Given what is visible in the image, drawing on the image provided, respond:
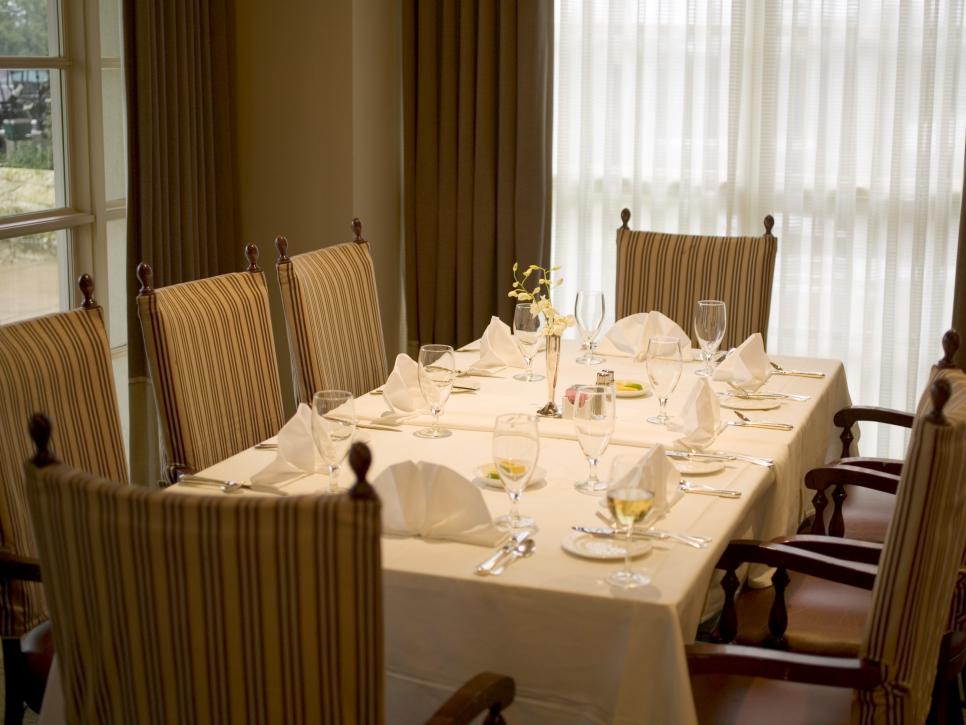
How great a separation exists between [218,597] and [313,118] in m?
3.12

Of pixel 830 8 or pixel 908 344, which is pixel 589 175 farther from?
pixel 908 344

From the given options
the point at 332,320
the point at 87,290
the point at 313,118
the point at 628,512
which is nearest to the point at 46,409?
the point at 87,290

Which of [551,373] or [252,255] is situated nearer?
[551,373]

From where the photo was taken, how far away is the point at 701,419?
2367 millimetres

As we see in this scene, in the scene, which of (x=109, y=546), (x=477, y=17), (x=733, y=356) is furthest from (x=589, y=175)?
(x=109, y=546)

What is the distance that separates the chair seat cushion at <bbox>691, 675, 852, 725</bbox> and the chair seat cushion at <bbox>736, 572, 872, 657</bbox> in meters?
0.20

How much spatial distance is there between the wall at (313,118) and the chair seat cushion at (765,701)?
2.70 meters

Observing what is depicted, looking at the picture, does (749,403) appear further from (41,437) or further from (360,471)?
(41,437)

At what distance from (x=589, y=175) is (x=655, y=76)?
42 centimetres

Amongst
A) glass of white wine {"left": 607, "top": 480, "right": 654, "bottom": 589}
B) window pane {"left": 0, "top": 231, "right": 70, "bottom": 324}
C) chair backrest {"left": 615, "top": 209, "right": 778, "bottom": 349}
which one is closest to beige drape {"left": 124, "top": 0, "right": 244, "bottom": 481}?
window pane {"left": 0, "top": 231, "right": 70, "bottom": 324}

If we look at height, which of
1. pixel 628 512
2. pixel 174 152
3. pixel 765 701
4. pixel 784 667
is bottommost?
pixel 765 701

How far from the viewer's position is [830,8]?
13.0 feet

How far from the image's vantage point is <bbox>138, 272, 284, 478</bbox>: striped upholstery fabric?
8.46 ft

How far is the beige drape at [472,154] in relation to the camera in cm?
427
